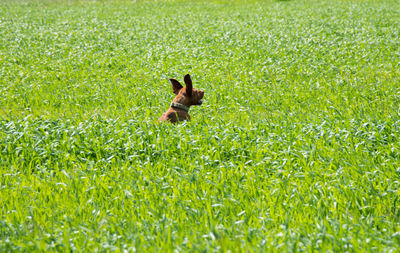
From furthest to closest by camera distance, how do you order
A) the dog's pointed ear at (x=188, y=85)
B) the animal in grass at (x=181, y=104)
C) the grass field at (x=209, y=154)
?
the animal in grass at (x=181, y=104)
the dog's pointed ear at (x=188, y=85)
the grass field at (x=209, y=154)

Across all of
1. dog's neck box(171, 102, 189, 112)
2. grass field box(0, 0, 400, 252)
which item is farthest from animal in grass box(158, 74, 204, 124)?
grass field box(0, 0, 400, 252)

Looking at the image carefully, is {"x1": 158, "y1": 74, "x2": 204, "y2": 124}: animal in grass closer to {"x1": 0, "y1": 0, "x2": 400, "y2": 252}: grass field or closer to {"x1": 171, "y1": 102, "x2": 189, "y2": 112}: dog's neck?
{"x1": 171, "y1": 102, "x2": 189, "y2": 112}: dog's neck

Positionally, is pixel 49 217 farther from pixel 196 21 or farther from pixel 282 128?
pixel 196 21

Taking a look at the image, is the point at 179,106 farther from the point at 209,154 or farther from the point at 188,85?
the point at 209,154

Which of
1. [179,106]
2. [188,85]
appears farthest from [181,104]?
[188,85]

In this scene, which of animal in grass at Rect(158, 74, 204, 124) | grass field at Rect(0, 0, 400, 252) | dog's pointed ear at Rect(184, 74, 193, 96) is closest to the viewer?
grass field at Rect(0, 0, 400, 252)

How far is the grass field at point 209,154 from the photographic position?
3.73 meters

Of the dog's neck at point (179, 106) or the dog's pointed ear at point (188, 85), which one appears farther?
the dog's neck at point (179, 106)

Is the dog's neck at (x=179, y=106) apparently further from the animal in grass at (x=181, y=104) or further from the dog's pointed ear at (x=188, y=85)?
the dog's pointed ear at (x=188, y=85)

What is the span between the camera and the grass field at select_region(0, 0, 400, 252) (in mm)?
3732

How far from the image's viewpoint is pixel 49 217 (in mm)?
4176

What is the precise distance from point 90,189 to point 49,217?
642mm

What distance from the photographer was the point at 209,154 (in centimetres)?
582

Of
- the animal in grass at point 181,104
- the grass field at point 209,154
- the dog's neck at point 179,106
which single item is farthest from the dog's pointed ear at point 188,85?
the grass field at point 209,154
